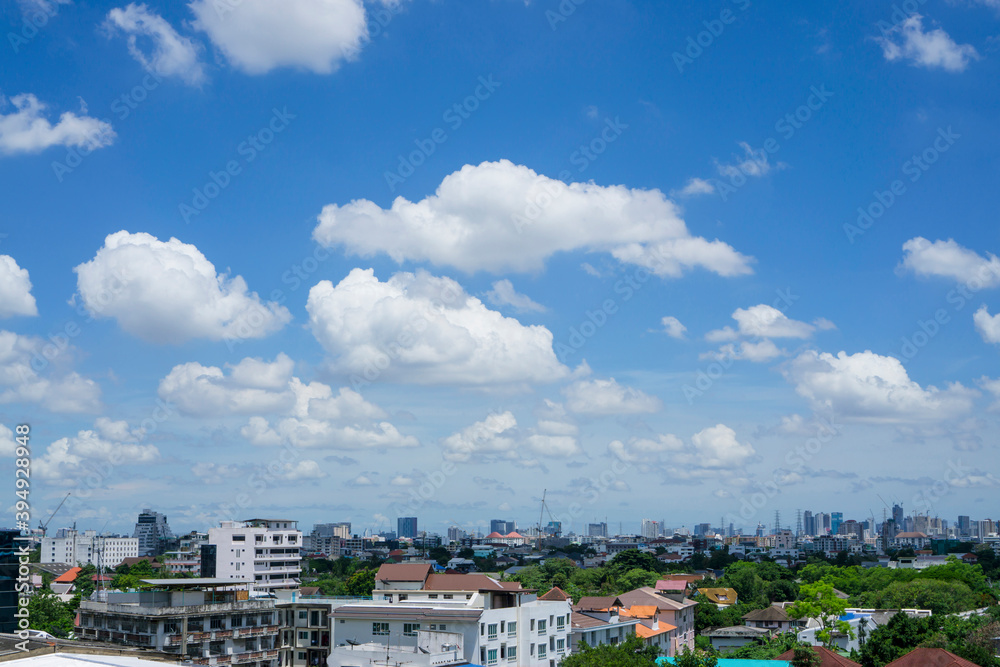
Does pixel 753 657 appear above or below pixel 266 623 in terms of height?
below

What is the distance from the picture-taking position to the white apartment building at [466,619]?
4266 centimetres

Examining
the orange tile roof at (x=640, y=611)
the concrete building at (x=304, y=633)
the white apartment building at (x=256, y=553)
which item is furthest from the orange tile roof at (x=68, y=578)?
the orange tile roof at (x=640, y=611)

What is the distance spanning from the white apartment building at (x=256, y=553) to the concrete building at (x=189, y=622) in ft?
141

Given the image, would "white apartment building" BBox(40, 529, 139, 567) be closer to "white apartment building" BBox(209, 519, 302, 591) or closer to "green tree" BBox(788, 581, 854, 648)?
"white apartment building" BBox(209, 519, 302, 591)

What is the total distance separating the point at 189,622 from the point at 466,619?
534 inches

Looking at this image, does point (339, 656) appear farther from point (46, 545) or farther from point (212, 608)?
point (46, 545)

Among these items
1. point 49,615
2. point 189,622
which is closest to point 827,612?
point 189,622

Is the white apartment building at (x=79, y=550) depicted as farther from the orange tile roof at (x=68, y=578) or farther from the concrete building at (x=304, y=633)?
the concrete building at (x=304, y=633)

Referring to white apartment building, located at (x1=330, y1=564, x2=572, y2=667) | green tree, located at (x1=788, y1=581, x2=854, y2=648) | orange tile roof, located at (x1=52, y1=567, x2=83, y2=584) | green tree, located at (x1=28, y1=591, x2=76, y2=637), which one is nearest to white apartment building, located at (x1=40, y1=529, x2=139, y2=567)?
orange tile roof, located at (x1=52, y1=567, x2=83, y2=584)

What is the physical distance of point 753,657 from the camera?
56281 mm

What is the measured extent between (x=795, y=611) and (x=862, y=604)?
61.3 ft

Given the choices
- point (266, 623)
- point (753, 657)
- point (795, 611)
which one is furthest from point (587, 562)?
point (266, 623)

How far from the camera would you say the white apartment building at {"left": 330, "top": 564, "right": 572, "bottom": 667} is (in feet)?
140

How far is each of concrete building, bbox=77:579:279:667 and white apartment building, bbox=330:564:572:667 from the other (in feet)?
14.6
